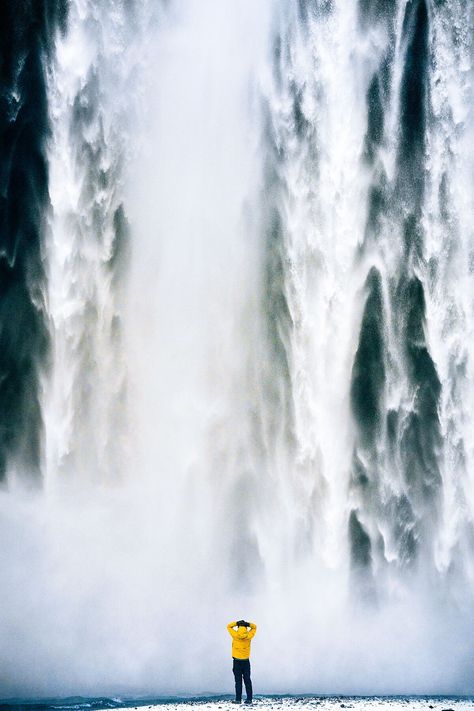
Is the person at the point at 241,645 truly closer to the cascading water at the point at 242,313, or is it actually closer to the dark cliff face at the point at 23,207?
the cascading water at the point at 242,313

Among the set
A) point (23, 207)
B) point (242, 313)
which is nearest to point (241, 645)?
point (242, 313)

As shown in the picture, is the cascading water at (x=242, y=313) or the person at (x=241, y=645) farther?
the cascading water at (x=242, y=313)

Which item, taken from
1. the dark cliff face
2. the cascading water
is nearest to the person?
the cascading water

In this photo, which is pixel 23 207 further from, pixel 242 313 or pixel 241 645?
pixel 241 645

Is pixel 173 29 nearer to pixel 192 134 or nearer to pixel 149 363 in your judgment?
pixel 192 134

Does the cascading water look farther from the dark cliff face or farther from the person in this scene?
the person

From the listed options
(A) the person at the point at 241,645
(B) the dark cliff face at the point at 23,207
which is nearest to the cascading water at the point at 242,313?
(B) the dark cliff face at the point at 23,207

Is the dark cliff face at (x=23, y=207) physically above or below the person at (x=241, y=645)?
above
